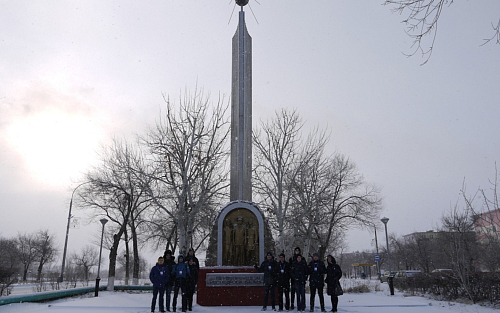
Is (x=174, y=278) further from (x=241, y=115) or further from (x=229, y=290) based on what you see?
(x=241, y=115)

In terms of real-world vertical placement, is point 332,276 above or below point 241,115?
below

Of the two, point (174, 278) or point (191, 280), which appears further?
point (191, 280)

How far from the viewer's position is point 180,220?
17.2 metres

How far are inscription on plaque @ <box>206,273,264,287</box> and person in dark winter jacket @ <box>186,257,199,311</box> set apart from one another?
0.60 m

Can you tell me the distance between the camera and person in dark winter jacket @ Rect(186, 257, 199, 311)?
9859 millimetres

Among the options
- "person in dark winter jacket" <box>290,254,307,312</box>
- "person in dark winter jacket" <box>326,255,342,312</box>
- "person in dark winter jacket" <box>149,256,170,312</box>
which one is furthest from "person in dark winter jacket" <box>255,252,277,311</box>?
"person in dark winter jacket" <box>149,256,170,312</box>

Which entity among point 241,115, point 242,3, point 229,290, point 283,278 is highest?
point 242,3

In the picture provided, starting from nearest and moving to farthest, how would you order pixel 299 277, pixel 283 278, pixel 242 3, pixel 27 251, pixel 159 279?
pixel 159 279 → pixel 299 277 → pixel 283 278 → pixel 242 3 → pixel 27 251

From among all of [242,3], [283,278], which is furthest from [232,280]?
[242,3]

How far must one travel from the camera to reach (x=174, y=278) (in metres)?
9.73

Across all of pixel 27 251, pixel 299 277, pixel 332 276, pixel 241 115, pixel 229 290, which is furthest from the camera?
pixel 27 251

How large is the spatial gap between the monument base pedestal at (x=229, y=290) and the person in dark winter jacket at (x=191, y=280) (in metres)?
0.56

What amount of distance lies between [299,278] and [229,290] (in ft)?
7.72

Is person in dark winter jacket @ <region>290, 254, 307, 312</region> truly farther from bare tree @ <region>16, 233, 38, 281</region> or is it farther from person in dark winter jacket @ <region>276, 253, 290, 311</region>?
bare tree @ <region>16, 233, 38, 281</region>
